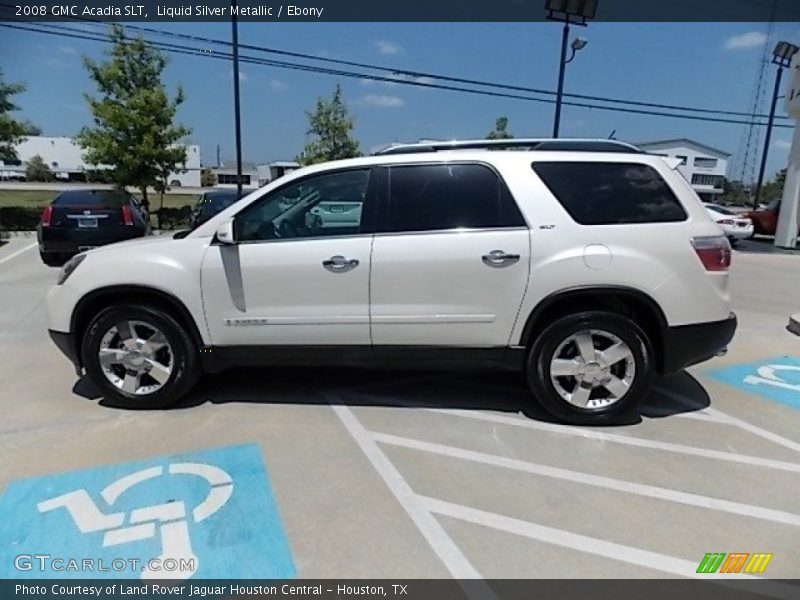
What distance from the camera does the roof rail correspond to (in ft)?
12.0

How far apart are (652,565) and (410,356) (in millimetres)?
1869

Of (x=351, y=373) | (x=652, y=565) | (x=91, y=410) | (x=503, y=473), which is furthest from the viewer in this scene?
(x=351, y=373)

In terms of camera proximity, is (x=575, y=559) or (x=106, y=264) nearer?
(x=575, y=559)

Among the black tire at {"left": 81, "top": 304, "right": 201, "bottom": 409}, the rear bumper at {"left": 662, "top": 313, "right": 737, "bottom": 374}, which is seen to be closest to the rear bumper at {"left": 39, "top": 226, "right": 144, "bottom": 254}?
the black tire at {"left": 81, "top": 304, "right": 201, "bottom": 409}

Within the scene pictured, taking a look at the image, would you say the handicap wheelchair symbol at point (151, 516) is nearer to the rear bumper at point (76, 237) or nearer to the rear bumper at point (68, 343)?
the rear bumper at point (68, 343)

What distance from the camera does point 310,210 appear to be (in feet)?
11.9

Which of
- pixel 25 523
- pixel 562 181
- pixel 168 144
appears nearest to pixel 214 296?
pixel 25 523

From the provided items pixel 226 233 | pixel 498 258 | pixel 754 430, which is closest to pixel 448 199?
pixel 498 258

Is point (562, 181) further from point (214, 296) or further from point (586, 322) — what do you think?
point (214, 296)

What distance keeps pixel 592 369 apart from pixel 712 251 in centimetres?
111

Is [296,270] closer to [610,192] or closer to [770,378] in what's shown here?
[610,192]

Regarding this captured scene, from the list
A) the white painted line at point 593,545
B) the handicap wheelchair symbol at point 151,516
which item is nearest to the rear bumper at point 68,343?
the handicap wheelchair symbol at point 151,516

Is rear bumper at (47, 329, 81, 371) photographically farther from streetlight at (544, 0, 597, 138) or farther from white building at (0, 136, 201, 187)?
white building at (0, 136, 201, 187)

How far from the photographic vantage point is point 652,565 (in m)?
2.29
